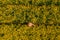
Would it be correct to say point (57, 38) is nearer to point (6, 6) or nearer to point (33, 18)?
point (33, 18)

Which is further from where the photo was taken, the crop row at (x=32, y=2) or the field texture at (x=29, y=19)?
the crop row at (x=32, y=2)

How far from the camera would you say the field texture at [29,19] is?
6.62ft

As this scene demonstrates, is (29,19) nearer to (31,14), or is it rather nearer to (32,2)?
(31,14)

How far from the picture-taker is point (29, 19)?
2.11m

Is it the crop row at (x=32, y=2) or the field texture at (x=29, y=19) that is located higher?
the crop row at (x=32, y=2)

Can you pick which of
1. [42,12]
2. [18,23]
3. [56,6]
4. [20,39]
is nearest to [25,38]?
[20,39]

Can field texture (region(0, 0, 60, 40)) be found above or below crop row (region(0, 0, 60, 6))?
below

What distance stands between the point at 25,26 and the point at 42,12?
0.79 ft

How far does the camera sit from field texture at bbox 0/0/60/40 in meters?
2.02

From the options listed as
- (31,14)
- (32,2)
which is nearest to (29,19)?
(31,14)

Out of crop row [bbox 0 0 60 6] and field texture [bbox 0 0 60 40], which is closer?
field texture [bbox 0 0 60 40]

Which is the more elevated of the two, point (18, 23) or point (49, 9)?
point (49, 9)

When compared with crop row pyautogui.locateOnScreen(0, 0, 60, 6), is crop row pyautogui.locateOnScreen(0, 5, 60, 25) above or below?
below

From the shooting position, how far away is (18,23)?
83.2 inches
